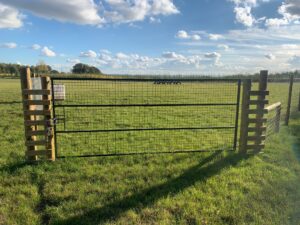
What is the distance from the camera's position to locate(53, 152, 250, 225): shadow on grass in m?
3.23

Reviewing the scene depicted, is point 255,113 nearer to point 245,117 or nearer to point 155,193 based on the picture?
point 245,117

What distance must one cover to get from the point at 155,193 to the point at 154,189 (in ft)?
0.45

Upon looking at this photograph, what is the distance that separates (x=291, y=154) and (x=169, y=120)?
448 centimetres

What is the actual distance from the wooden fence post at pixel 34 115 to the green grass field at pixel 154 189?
27 centimetres

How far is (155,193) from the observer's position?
3.85 metres

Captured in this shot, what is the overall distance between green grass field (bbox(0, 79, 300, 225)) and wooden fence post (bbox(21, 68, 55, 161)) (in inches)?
10.8

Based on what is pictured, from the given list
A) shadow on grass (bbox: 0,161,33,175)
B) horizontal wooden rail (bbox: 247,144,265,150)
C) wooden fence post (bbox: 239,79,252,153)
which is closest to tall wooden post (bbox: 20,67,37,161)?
shadow on grass (bbox: 0,161,33,175)

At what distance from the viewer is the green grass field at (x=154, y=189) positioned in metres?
3.28

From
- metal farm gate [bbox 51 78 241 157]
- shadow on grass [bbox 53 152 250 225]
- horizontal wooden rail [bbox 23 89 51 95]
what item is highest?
horizontal wooden rail [bbox 23 89 51 95]

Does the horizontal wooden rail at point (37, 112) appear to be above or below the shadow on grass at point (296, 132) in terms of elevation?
above

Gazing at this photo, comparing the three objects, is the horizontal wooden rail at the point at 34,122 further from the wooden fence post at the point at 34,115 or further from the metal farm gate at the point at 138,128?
the metal farm gate at the point at 138,128

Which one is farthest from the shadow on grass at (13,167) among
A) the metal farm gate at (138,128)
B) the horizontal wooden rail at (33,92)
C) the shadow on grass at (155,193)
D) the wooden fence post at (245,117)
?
the wooden fence post at (245,117)

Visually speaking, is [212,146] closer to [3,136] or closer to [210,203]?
[210,203]

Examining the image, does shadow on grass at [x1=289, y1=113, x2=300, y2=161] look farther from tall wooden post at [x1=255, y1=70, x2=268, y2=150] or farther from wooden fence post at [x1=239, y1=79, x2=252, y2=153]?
wooden fence post at [x1=239, y1=79, x2=252, y2=153]
